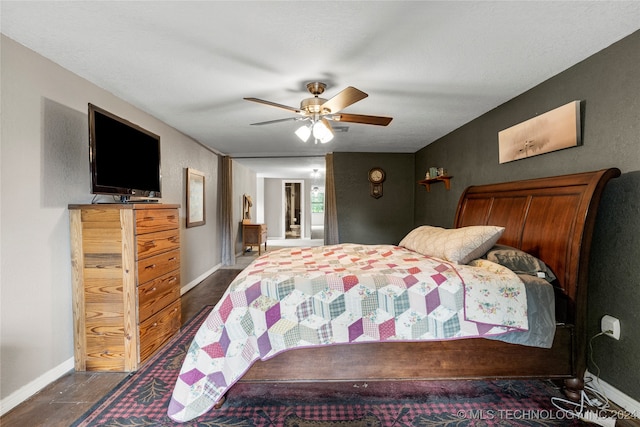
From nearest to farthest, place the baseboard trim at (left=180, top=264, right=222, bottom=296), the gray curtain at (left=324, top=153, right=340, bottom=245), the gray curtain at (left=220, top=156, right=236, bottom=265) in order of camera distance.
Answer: the baseboard trim at (left=180, top=264, right=222, bottom=296), the gray curtain at (left=324, top=153, right=340, bottom=245), the gray curtain at (left=220, top=156, right=236, bottom=265)

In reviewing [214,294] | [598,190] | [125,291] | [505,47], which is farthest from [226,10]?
[214,294]

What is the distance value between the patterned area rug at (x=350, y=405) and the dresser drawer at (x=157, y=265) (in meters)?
0.70

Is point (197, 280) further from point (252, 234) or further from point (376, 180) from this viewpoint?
point (376, 180)

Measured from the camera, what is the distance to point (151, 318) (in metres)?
2.40

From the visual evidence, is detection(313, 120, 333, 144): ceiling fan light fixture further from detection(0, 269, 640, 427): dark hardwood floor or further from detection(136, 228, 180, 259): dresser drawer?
detection(0, 269, 640, 427): dark hardwood floor

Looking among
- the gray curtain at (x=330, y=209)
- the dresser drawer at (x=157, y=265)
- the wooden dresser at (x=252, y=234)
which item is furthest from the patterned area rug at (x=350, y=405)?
the wooden dresser at (x=252, y=234)

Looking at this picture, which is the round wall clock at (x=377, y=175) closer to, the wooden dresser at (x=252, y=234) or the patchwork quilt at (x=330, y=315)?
the wooden dresser at (x=252, y=234)

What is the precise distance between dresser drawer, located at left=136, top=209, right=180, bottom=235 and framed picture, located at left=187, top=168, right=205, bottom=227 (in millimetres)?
1547

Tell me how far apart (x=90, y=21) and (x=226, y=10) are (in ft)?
2.61

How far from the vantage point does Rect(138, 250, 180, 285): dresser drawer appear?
89.6 inches

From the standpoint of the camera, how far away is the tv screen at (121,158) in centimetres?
213

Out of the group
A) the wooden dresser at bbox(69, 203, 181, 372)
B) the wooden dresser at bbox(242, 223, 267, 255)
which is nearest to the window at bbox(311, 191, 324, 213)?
the wooden dresser at bbox(242, 223, 267, 255)

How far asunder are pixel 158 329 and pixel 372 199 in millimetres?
4021

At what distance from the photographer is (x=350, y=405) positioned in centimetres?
183
